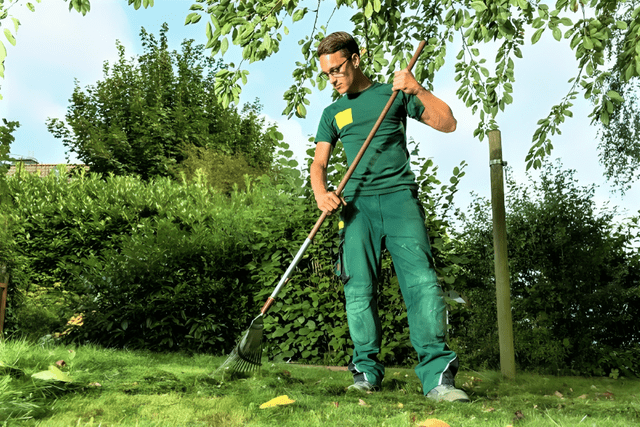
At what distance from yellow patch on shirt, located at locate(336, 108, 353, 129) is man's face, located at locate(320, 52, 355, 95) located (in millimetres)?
159

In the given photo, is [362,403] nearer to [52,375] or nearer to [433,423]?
[433,423]

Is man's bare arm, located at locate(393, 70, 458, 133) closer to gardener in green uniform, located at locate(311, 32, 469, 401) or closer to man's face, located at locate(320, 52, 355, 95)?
gardener in green uniform, located at locate(311, 32, 469, 401)

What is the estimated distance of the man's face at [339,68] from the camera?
333 centimetres

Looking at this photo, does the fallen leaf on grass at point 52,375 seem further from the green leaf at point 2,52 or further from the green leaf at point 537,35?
the green leaf at point 537,35

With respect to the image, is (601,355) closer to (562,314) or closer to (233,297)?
(562,314)

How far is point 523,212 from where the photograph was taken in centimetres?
640

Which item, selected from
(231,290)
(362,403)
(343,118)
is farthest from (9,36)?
(231,290)

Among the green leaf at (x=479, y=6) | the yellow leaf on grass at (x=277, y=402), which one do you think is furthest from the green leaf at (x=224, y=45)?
the yellow leaf on grass at (x=277, y=402)

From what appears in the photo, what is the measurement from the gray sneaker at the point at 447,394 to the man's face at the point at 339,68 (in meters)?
1.91

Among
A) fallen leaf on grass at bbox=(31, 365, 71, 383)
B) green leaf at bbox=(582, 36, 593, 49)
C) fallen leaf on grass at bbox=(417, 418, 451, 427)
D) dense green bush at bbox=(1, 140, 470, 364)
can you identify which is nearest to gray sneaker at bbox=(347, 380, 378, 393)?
fallen leaf on grass at bbox=(417, 418, 451, 427)

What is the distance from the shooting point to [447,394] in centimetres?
305

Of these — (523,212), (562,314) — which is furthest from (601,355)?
(523,212)

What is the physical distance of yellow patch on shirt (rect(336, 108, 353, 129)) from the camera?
3.53m

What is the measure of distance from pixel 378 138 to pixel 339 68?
0.49 m
